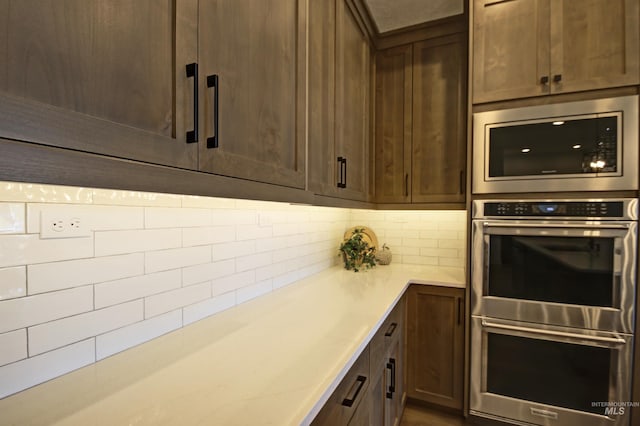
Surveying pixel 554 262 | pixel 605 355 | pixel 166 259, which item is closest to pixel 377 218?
pixel 554 262

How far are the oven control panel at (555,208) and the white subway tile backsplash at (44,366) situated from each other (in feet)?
6.42

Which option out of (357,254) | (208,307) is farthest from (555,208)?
(208,307)

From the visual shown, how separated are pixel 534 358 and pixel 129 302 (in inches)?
82.2

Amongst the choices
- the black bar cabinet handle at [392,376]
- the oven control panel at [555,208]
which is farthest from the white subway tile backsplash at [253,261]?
the oven control panel at [555,208]

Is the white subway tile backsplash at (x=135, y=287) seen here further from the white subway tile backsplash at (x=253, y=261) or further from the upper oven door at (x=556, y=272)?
the upper oven door at (x=556, y=272)

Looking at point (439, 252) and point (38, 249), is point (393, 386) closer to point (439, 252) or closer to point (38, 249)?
point (439, 252)

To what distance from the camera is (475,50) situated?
184 cm

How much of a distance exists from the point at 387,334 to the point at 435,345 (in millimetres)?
730

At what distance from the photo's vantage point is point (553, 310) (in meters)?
1.68

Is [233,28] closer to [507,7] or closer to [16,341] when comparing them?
[16,341]

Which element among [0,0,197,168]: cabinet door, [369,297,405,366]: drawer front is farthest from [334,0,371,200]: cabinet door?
[0,0,197,168]: cabinet door

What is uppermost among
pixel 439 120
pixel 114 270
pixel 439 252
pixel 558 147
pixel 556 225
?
pixel 439 120

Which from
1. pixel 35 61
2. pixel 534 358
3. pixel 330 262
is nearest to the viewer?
pixel 35 61

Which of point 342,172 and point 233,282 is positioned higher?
point 342,172
